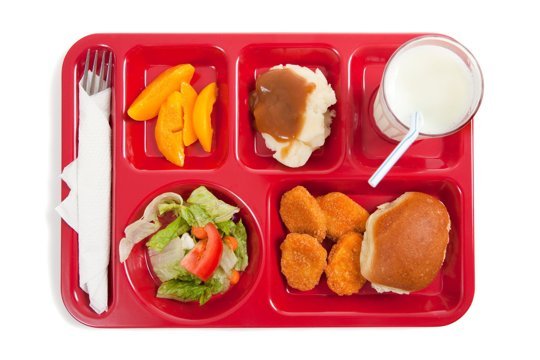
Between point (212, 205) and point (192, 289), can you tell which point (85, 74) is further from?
point (192, 289)

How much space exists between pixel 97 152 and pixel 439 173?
130cm

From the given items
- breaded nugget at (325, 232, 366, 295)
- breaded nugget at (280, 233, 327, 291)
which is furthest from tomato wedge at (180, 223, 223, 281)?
breaded nugget at (325, 232, 366, 295)

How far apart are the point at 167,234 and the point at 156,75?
0.66m

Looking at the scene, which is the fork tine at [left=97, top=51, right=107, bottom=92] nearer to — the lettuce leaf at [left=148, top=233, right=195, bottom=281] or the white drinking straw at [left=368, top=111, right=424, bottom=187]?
the lettuce leaf at [left=148, top=233, right=195, bottom=281]

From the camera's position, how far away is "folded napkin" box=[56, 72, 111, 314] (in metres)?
1.81

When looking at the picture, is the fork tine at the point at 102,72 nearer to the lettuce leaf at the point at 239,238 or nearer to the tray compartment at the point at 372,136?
the lettuce leaf at the point at 239,238

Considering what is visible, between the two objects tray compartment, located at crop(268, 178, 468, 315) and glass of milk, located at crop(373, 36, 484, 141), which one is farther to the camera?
tray compartment, located at crop(268, 178, 468, 315)

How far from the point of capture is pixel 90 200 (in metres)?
1.82

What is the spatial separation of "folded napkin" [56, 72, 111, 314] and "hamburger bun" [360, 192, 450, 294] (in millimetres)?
1002

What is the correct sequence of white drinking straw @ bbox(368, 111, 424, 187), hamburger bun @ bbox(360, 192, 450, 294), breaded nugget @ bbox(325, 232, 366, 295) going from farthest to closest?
breaded nugget @ bbox(325, 232, 366, 295) → hamburger bun @ bbox(360, 192, 450, 294) → white drinking straw @ bbox(368, 111, 424, 187)

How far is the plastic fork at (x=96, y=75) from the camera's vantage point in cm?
185

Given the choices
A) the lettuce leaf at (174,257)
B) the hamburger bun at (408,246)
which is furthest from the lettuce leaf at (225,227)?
the hamburger bun at (408,246)

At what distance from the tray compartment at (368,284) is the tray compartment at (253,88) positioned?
0.09 m

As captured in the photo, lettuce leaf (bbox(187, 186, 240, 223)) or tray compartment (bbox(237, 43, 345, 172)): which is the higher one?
tray compartment (bbox(237, 43, 345, 172))
